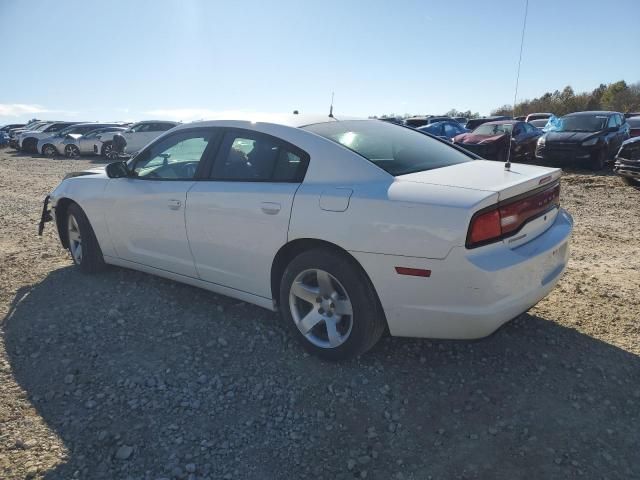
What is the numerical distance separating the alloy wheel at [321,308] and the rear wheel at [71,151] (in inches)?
893

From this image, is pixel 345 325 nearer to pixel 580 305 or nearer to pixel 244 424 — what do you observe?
pixel 244 424

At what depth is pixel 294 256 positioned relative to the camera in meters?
3.12

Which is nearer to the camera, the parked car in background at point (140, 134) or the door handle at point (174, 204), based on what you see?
the door handle at point (174, 204)

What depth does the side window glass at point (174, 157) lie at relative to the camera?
3.74 meters

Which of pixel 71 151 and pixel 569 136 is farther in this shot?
pixel 71 151

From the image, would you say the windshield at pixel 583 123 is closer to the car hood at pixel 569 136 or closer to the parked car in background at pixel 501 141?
the car hood at pixel 569 136

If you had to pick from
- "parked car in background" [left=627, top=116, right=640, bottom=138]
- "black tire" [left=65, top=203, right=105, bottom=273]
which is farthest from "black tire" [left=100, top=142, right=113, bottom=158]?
"parked car in background" [left=627, top=116, right=640, bottom=138]

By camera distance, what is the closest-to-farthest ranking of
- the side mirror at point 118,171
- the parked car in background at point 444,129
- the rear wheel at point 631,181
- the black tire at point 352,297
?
the black tire at point 352,297 < the side mirror at point 118,171 < the rear wheel at point 631,181 < the parked car in background at point 444,129

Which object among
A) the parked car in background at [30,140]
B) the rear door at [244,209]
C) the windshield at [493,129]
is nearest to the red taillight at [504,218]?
the rear door at [244,209]

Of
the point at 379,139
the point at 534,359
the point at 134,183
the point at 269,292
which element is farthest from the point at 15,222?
the point at 534,359

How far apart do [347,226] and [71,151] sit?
23379 mm

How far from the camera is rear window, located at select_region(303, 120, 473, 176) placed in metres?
3.04

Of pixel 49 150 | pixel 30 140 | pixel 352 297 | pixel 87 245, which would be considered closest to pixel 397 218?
pixel 352 297

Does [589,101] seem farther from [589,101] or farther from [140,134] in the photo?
[140,134]
